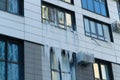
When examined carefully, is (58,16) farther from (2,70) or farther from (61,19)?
(2,70)

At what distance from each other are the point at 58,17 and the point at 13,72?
481 centimetres

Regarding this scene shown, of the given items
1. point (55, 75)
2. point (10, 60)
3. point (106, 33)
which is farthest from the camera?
point (106, 33)

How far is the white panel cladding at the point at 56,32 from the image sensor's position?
16.0 meters

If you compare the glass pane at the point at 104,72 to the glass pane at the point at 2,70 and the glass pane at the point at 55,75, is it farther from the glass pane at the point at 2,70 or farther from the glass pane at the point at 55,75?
the glass pane at the point at 2,70

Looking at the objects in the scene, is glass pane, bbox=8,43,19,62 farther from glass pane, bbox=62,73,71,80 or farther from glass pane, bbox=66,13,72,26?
glass pane, bbox=66,13,72,26

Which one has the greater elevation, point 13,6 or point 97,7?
point 97,7

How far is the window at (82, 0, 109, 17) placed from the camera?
2045 cm

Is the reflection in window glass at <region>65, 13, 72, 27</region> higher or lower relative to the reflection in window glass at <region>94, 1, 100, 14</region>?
lower

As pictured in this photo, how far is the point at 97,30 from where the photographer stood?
66.9ft

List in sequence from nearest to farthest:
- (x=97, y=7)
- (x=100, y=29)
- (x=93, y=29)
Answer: (x=93, y=29)
(x=100, y=29)
(x=97, y=7)

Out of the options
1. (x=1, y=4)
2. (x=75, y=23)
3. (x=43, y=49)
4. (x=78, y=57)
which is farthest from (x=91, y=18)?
(x=1, y=4)

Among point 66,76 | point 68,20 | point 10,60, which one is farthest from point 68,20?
point 10,60

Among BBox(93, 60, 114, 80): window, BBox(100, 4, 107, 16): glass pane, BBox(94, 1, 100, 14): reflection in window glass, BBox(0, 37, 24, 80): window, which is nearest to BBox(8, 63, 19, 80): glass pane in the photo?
BBox(0, 37, 24, 80): window

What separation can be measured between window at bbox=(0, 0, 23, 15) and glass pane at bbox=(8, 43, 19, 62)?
5.96ft
